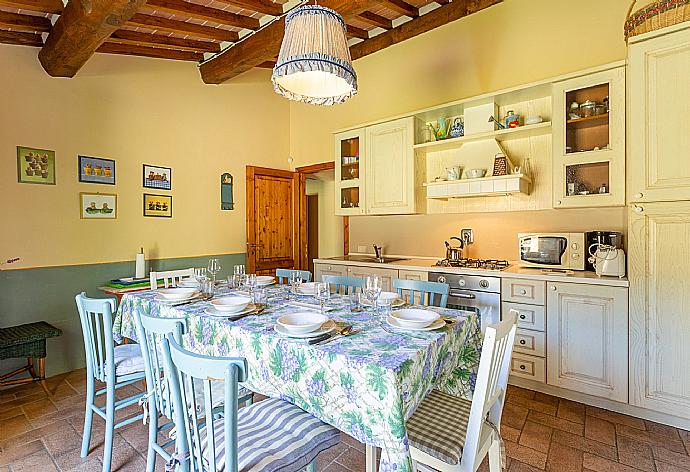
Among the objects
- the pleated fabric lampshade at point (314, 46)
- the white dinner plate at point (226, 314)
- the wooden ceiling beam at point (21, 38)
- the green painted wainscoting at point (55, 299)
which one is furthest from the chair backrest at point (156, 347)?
the wooden ceiling beam at point (21, 38)

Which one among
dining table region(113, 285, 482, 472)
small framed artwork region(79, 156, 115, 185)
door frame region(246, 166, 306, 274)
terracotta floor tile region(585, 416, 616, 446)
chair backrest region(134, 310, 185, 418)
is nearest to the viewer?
dining table region(113, 285, 482, 472)

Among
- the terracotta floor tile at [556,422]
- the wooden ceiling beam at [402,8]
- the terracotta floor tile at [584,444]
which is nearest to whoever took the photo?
the terracotta floor tile at [584,444]

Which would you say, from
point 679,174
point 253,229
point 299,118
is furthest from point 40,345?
point 679,174

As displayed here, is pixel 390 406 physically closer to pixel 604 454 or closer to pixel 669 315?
pixel 604 454

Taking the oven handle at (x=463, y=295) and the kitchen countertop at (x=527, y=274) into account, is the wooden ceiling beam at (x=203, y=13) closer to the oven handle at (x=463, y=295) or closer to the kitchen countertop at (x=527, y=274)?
the kitchen countertop at (x=527, y=274)

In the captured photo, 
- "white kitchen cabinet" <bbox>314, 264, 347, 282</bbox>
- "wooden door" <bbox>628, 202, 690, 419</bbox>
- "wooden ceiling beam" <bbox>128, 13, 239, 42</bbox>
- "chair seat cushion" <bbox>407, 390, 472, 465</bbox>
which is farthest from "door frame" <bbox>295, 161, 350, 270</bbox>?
"chair seat cushion" <bbox>407, 390, 472, 465</bbox>

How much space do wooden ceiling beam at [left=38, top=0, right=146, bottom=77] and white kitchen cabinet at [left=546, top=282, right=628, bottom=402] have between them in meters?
3.50

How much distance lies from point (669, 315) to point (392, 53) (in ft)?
11.9

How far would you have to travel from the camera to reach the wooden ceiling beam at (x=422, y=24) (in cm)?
377

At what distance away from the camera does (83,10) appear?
2.63 meters

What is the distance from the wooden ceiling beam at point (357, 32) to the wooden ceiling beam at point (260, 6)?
1.18m

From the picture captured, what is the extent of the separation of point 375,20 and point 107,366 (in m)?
3.99

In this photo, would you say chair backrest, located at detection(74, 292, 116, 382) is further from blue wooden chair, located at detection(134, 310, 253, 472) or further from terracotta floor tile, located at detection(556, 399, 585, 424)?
terracotta floor tile, located at detection(556, 399, 585, 424)

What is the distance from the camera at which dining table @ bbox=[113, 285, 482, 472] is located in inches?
49.7
